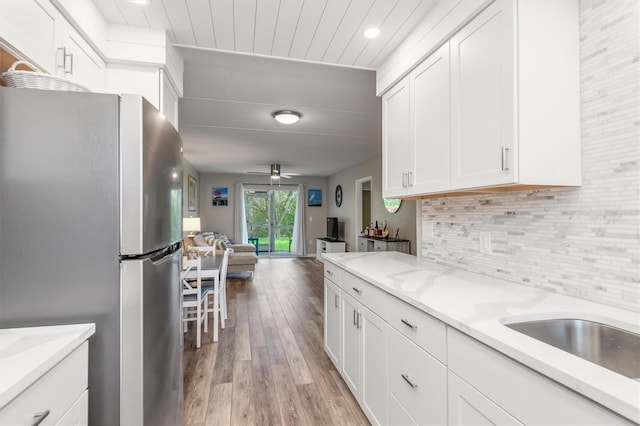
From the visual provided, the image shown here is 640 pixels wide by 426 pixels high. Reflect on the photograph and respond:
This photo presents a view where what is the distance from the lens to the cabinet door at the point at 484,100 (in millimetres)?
1275

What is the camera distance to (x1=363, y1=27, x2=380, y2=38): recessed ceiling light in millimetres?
1941

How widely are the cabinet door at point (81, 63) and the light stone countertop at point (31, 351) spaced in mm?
1183

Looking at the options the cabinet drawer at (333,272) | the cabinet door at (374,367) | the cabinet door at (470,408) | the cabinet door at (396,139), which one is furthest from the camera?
the cabinet drawer at (333,272)

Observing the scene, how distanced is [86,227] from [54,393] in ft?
1.62

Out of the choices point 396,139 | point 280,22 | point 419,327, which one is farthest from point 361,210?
point 419,327

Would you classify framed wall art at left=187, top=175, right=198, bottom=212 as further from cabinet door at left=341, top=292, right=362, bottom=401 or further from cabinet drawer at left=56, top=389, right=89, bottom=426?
cabinet drawer at left=56, top=389, right=89, bottom=426

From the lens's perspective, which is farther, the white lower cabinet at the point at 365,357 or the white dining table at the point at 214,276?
the white dining table at the point at 214,276

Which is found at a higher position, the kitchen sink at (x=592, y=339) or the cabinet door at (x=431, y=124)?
the cabinet door at (x=431, y=124)

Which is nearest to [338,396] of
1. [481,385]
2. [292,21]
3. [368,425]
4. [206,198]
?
Answer: [368,425]

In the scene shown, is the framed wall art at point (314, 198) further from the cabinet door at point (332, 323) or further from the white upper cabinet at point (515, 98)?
the white upper cabinet at point (515, 98)

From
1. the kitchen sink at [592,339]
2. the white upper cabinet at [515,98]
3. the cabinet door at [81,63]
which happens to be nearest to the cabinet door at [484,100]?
the white upper cabinet at [515,98]

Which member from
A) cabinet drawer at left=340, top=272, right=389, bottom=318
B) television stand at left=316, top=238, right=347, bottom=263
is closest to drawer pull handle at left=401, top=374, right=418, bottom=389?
cabinet drawer at left=340, top=272, right=389, bottom=318

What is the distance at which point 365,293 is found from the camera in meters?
1.85

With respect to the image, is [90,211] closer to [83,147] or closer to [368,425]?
[83,147]
